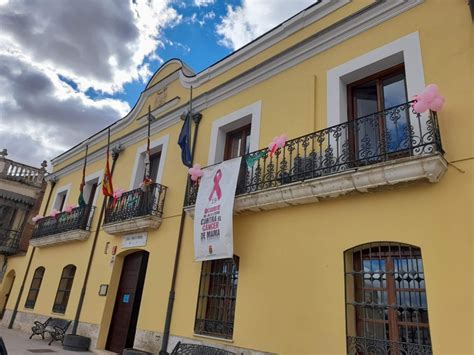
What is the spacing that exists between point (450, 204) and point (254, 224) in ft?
10.6

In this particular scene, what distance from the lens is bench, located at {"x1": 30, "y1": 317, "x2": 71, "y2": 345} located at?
9917 mm

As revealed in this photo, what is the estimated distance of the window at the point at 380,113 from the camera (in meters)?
5.25

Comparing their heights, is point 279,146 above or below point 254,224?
above

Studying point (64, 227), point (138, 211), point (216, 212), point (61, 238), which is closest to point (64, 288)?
point (61, 238)

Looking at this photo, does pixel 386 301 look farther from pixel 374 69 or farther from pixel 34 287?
pixel 34 287

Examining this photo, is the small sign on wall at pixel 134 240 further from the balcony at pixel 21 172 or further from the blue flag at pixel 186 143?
the balcony at pixel 21 172

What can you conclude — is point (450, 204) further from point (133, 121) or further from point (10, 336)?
point (10, 336)

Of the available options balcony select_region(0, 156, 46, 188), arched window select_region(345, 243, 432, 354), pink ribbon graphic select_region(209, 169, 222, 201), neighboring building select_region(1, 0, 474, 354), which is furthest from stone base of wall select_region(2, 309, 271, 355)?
balcony select_region(0, 156, 46, 188)

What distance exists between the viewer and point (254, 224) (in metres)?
6.64

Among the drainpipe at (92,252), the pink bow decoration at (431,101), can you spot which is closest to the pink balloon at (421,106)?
the pink bow decoration at (431,101)

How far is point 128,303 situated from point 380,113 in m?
7.36

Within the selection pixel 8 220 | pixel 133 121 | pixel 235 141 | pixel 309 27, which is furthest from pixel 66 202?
pixel 309 27

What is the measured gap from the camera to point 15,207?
707 inches

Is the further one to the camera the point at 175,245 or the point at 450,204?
the point at 175,245
